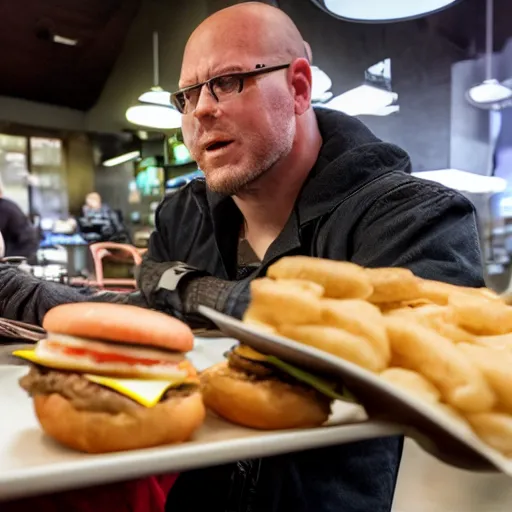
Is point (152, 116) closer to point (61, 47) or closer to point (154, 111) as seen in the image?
point (154, 111)

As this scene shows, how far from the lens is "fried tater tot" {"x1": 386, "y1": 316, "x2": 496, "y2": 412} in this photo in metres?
0.51

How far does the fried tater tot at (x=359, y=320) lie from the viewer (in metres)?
0.53

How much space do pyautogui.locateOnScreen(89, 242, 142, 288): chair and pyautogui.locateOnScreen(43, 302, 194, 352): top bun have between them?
4201 millimetres

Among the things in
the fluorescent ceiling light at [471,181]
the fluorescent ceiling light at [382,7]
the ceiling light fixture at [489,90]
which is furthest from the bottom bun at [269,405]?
the ceiling light fixture at [489,90]

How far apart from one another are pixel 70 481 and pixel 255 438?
0.51 feet

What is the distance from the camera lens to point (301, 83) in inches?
67.6

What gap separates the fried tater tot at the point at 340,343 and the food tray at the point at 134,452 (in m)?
0.06

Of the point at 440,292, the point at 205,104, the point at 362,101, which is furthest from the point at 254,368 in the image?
the point at 362,101

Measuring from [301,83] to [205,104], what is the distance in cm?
37

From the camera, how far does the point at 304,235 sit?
148 centimetres

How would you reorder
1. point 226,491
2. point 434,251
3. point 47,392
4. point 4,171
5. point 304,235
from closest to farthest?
point 47,392 → point 226,491 → point 434,251 → point 304,235 → point 4,171

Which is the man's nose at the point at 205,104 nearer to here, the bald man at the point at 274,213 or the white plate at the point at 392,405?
the bald man at the point at 274,213

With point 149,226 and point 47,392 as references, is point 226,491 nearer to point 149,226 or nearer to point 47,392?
point 47,392

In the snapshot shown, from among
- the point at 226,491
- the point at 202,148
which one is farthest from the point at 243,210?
the point at 226,491
